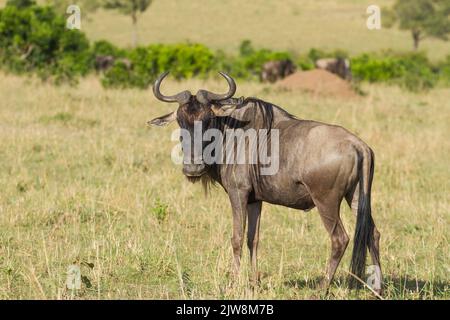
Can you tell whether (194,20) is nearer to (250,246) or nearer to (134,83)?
(134,83)

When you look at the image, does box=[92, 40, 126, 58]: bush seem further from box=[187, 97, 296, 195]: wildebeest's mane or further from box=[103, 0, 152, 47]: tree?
box=[187, 97, 296, 195]: wildebeest's mane

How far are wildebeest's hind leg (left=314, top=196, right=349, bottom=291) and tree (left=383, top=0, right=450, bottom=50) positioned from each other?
142 feet

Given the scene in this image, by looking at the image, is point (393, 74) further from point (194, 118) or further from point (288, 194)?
point (194, 118)

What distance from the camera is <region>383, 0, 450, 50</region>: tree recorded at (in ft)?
154

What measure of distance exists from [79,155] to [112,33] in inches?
1592

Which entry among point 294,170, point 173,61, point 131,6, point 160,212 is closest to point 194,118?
point 294,170

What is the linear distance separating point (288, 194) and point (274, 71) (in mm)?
17886

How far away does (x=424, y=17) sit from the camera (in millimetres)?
47438

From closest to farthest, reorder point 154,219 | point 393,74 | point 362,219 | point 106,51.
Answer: point 362,219, point 154,219, point 393,74, point 106,51

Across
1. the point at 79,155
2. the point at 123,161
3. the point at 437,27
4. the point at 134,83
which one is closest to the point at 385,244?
the point at 123,161

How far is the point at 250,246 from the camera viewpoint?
21.3 ft

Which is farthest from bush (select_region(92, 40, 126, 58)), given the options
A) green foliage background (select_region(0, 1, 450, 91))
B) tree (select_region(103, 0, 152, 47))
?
tree (select_region(103, 0, 152, 47))

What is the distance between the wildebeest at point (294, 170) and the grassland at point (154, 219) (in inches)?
14.8

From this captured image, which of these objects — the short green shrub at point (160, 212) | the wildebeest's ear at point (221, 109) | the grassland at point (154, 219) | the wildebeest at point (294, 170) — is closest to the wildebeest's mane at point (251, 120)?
the wildebeest at point (294, 170)
